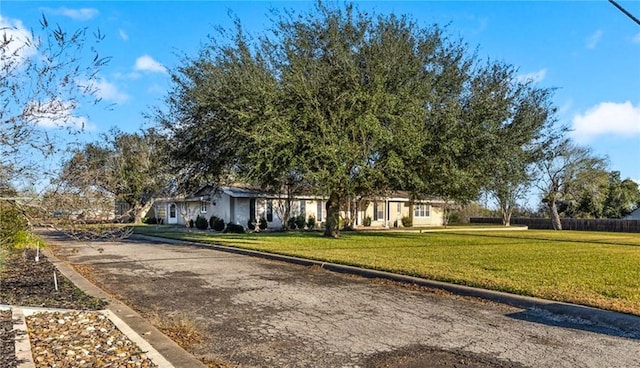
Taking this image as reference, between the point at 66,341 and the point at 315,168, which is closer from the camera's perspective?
the point at 66,341

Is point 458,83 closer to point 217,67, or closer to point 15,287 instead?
point 217,67

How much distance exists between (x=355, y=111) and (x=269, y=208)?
17.2 m

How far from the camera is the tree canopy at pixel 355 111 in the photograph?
17.4m

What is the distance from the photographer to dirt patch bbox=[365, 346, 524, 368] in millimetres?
4832

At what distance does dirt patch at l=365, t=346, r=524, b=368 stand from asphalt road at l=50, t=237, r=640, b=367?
0.03 ft

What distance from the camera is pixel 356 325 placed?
641 cm

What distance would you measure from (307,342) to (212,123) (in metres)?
14.5

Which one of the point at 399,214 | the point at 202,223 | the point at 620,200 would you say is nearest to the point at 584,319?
the point at 202,223

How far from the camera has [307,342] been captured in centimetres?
564

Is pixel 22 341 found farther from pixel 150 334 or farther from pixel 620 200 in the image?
pixel 620 200

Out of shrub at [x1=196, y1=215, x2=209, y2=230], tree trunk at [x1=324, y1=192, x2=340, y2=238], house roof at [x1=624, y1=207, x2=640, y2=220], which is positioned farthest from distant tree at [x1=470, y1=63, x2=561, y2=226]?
house roof at [x1=624, y1=207, x2=640, y2=220]

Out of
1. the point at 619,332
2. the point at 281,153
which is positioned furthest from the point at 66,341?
the point at 281,153

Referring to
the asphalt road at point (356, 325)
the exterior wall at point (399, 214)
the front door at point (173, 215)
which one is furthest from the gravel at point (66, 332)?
the front door at point (173, 215)

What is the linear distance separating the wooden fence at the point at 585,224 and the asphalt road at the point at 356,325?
38.6 metres
